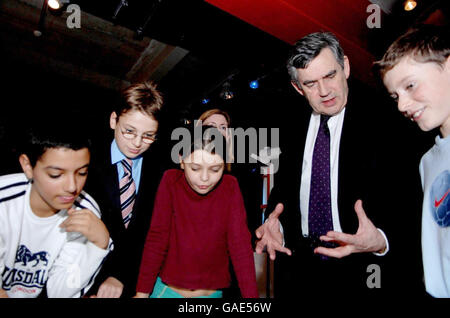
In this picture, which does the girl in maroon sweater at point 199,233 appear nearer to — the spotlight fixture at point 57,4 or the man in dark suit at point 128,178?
the man in dark suit at point 128,178

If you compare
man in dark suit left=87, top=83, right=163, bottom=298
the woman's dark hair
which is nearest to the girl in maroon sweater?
the woman's dark hair

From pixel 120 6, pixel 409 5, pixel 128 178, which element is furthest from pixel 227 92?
pixel 128 178

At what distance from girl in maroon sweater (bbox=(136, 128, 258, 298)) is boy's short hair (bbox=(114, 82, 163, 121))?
313 mm

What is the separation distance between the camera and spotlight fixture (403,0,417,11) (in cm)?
212

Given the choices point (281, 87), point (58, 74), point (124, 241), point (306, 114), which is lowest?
point (124, 241)

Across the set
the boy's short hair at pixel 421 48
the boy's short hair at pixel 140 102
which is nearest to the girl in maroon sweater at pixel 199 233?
the boy's short hair at pixel 140 102

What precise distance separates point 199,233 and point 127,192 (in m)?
0.47

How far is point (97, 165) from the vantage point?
126 centimetres

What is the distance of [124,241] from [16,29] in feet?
12.2

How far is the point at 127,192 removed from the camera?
1.31 metres

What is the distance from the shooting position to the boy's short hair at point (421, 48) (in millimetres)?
989
